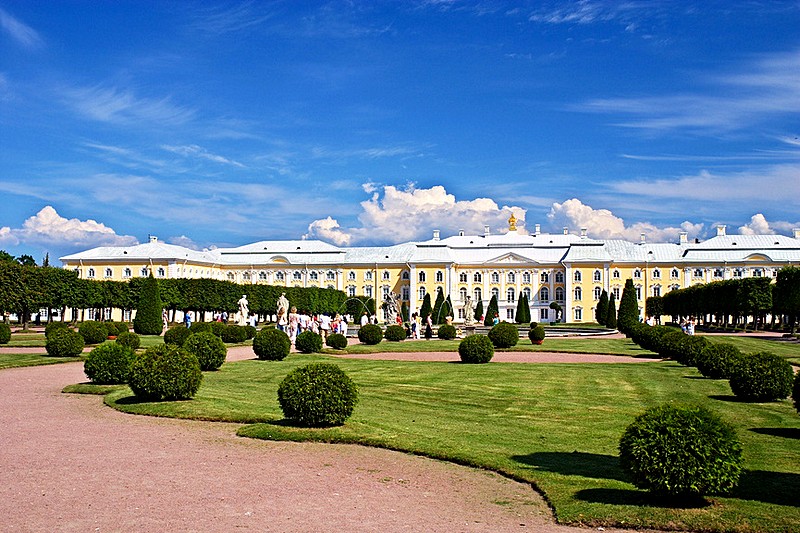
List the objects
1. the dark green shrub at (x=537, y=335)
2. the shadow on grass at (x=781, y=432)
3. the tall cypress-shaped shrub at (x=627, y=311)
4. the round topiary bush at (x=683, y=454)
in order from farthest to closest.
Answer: the tall cypress-shaped shrub at (x=627, y=311) < the dark green shrub at (x=537, y=335) < the shadow on grass at (x=781, y=432) < the round topiary bush at (x=683, y=454)

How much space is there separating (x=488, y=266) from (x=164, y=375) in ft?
265

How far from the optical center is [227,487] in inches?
322

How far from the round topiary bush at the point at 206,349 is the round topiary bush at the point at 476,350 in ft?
26.7

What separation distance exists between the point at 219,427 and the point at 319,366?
6.21ft

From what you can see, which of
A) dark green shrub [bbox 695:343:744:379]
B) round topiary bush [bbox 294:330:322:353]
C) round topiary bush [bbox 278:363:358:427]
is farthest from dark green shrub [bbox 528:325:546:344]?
round topiary bush [bbox 278:363:358:427]

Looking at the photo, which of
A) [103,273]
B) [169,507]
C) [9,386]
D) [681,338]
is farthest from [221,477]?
[103,273]

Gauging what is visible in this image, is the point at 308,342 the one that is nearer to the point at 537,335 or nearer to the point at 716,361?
the point at 537,335

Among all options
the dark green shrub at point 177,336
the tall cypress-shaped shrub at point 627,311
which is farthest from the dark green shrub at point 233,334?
the tall cypress-shaped shrub at point 627,311

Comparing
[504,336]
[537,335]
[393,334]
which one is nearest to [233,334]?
[393,334]

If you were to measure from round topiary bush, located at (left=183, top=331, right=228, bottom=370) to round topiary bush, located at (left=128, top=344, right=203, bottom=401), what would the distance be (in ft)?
19.5

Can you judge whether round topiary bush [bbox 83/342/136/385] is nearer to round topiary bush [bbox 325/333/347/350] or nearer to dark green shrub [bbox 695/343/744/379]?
dark green shrub [bbox 695/343/744/379]

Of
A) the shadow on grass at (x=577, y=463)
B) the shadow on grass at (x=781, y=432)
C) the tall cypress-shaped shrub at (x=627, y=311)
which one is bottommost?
the shadow on grass at (x=781, y=432)

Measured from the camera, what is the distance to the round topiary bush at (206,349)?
20.4 meters

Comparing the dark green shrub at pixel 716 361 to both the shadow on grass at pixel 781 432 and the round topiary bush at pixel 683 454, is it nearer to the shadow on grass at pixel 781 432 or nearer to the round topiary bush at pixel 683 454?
the shadow on grass at pixel 781 432
